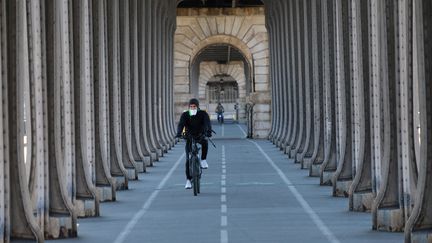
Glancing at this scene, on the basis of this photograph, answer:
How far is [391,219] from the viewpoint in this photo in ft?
48.4

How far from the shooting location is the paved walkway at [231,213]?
14.5 metres

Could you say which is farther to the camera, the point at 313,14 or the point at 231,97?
the point at 231,97

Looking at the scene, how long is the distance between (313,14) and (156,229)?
1495 centimetres

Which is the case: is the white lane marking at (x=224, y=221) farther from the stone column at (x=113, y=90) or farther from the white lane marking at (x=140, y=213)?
the stone column at (x=113, y=90)

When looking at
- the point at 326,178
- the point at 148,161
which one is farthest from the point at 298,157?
the point at 326,178

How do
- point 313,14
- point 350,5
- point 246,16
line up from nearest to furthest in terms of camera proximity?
point 350,5 → point 313,14 → point 246,16

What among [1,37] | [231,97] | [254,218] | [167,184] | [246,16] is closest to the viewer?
[1,37]

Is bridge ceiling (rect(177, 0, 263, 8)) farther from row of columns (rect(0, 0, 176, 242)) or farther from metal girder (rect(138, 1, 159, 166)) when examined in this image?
row of columns (rect(0, 0, 176, 242))

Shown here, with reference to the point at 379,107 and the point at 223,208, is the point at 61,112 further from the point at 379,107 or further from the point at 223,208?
the point at 379,107

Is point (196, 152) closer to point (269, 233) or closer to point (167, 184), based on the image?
point (167, 184)

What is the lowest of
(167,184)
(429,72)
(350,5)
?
(167,184)

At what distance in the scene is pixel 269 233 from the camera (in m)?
14.8

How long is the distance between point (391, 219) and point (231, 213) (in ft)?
11.9

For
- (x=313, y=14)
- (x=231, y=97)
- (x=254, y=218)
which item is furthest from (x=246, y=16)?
(x=231, y=97)
